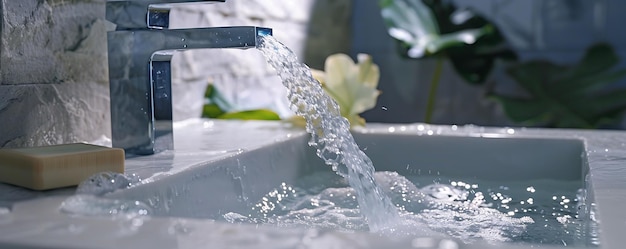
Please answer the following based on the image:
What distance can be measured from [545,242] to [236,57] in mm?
994

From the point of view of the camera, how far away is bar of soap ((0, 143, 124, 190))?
62cm

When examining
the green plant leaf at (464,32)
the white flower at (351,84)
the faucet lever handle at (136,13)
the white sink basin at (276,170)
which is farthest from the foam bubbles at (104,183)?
the green plant leaf at (464,32)

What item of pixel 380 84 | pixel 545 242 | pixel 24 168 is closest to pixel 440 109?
pixel 380 84

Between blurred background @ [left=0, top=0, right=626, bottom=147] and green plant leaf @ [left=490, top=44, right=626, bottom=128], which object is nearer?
blurred background @ [left=0, top=0, right=626, bottom=147]

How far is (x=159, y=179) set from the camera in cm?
69

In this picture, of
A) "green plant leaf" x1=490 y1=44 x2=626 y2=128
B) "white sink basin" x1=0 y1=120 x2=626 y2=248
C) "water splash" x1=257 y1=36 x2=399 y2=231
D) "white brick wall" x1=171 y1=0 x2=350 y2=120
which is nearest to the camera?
"white sink basin" x1=0 y1=120 x2=626 y2=248

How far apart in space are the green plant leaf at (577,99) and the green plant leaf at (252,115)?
Result: 38.7 inches

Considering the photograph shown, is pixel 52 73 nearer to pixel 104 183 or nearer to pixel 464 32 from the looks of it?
pixel 104 183

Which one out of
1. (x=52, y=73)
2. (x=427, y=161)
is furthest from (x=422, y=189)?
(x=52, y=73)

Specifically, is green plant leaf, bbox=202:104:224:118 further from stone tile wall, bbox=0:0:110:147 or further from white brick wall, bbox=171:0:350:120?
stone tile wall, bbox=0:0:110:147

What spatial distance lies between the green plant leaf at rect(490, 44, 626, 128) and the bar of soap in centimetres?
160

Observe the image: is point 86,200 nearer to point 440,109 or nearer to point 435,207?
point 435,207

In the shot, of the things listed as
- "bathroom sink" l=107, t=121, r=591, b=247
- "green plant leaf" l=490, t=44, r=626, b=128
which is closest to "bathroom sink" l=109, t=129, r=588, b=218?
"bathroom sink" l=107, t=121, r=591, b=247

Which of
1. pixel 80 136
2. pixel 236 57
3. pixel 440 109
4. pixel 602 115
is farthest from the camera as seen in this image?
pixel 440 109
